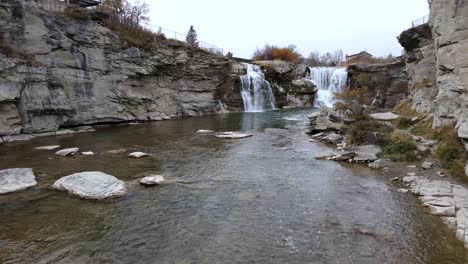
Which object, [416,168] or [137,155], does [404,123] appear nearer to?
[416,168]

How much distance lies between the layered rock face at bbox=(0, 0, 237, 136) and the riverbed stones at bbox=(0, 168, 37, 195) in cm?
999

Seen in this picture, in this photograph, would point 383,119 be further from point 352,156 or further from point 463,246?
point 463,246

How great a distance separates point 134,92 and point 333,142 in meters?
19.6

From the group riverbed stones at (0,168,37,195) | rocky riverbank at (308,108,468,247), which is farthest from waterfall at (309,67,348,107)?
riverbed stones at (0,168,37,195)

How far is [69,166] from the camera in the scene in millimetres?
14758

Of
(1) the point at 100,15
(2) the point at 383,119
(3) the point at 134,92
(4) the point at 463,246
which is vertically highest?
(1) the point at 100,15

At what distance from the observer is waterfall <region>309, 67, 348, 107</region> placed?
50.5 m

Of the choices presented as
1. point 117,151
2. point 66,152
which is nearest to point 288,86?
point 117,151

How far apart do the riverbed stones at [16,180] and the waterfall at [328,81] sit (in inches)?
1722

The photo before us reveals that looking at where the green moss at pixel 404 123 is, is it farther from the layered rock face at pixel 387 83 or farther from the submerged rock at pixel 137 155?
the layered rock face at pixel 387 83

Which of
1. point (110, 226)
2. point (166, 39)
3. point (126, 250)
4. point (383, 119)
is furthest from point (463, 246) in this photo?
point (166, 39)

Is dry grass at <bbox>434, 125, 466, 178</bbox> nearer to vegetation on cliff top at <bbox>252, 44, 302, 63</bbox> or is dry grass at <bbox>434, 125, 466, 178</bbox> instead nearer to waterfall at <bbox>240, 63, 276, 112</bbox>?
waterfall at <bbox>240, 63, 276, 112</bbox>

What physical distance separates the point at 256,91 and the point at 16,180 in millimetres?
36764

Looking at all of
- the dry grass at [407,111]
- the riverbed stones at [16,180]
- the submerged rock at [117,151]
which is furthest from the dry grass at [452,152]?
the riverbed stones at [16,180]
